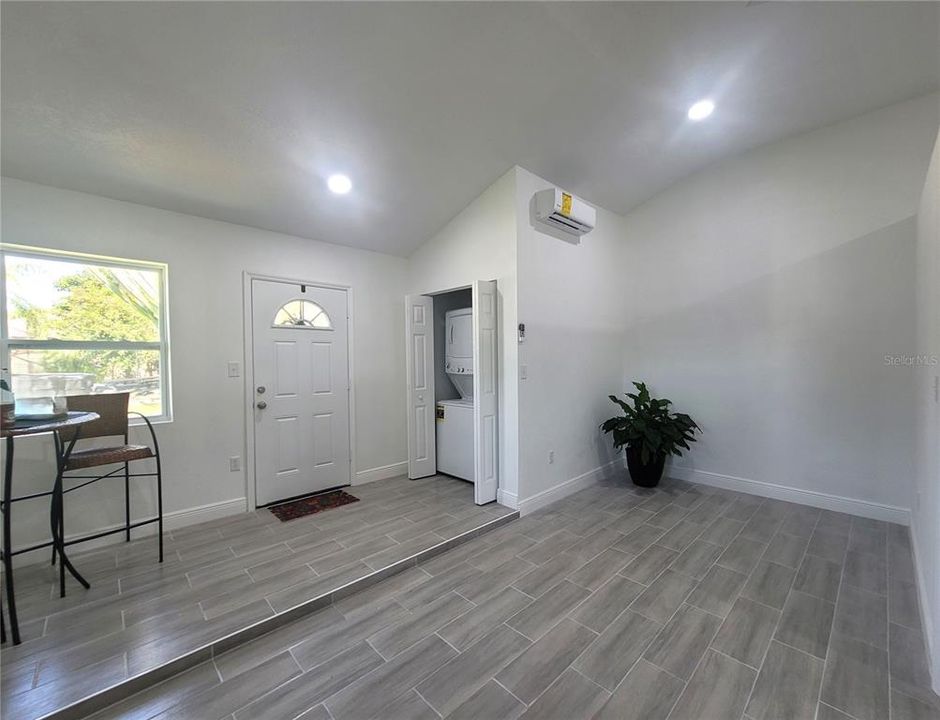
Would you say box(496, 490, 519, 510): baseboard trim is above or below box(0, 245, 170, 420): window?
below

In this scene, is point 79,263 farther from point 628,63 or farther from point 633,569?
point 633,569

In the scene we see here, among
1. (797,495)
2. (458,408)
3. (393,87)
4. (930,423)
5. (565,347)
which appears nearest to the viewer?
(930,423)

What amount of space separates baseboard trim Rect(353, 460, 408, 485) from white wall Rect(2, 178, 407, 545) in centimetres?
5

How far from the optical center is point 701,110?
2887 mm

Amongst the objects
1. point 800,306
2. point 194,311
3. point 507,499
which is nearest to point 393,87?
point 194,311

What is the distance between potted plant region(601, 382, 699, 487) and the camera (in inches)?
143

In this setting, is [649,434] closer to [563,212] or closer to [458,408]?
[458,408]

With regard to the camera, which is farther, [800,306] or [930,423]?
[800,306]

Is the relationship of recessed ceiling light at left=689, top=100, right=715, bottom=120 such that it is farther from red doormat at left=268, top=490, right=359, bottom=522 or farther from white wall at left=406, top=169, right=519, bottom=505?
red doormat at left=268, top=490, right=359, bottom=522

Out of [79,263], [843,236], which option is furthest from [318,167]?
[843,236]

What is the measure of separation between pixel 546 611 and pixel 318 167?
320 cm

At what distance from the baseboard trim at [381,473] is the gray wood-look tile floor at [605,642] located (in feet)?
5.28

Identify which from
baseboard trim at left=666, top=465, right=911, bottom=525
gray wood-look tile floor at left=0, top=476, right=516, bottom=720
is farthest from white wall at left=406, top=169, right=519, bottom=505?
baseboard trim at left=666, top=465, right=911, bottom=525

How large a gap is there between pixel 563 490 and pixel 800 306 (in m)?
2.65
